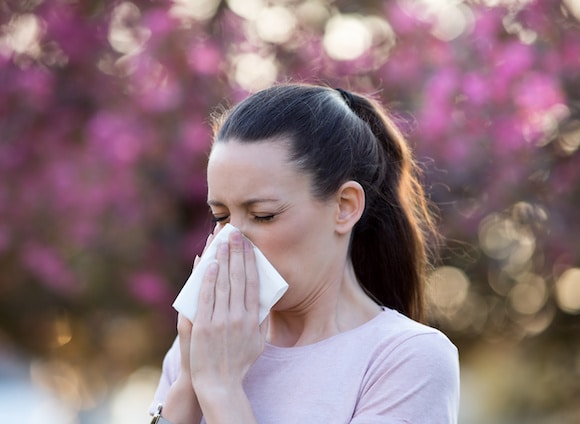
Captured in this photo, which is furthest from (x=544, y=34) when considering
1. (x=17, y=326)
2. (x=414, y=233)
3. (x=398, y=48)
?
(x=17, y=326)

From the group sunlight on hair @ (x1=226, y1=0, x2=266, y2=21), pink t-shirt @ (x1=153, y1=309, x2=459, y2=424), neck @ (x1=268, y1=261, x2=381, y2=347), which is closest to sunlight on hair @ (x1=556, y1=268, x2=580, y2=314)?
sunlight on hair @ (x1=226, y1=0, x2=266, y2=21)

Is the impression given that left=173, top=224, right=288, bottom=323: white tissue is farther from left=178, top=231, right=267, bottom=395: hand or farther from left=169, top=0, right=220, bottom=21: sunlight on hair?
left=169, top=0, right=220, bottom=21: sunlight on hair

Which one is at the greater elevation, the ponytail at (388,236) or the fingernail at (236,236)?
the fingernail at (236,236)

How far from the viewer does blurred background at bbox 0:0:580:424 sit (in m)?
4.90

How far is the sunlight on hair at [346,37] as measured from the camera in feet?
18.1

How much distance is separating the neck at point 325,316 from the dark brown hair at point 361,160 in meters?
0.14

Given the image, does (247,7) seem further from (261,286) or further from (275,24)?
(261,286)

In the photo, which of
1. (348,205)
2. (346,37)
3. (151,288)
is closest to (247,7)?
(346,37)

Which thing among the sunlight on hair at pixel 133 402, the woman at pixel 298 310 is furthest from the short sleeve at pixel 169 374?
the sunlight on hair at pixel 133 402

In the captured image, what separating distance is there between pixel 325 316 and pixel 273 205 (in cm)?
36

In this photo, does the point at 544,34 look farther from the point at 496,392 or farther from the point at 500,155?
the point at 496,392

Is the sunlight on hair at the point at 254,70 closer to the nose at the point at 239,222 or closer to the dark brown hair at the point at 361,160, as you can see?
the dark brown hair at the point at 361,160

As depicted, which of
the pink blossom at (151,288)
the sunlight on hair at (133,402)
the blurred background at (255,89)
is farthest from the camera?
the sunlight on hair at (133,402)

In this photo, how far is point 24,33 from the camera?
5965 millimetres
